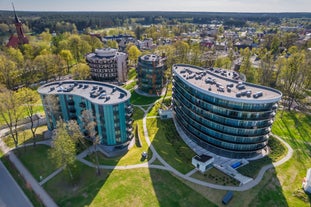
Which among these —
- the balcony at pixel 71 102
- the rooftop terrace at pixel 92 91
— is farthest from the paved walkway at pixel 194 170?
the rooftop terrace at pixel 92 91

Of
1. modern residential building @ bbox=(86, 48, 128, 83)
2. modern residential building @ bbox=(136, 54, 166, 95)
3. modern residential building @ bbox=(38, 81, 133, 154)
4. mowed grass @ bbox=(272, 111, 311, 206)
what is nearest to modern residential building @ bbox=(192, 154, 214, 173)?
mowed grass @ bbox=(272, 111, 311, 206)

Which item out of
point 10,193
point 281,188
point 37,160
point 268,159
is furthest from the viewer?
point 37,160

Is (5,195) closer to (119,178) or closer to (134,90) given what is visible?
(119,178)

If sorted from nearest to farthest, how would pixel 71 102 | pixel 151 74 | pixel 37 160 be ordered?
pixel 37 160, pixel 71 102, pixel 151 74

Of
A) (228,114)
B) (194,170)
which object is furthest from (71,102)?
(228,114)

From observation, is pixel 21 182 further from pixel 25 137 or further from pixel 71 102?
pixel 71 102
